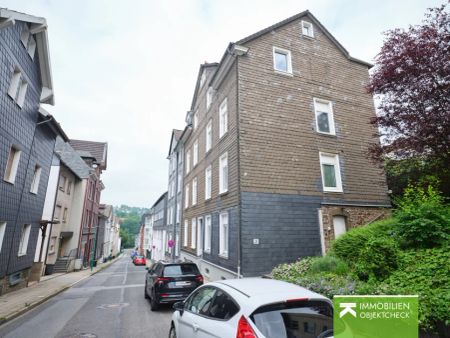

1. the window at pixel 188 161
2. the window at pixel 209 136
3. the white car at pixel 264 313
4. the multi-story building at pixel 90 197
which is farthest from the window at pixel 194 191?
the multi-story building at pixel 90 197

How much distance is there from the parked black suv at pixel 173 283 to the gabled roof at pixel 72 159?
24.3 m

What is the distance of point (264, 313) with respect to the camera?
3273mm

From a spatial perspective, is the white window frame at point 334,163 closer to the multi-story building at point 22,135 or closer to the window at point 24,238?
the multi-story building at point 22,135

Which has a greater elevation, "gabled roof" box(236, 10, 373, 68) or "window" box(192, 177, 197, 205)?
"gabled roof" box(236, 10, 373, 68)

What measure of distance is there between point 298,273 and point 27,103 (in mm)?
14451

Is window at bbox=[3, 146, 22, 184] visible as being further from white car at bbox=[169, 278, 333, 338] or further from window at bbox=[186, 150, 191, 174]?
window at bbox=[186, 150, 191, 174]

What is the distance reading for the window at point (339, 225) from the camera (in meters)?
12.8

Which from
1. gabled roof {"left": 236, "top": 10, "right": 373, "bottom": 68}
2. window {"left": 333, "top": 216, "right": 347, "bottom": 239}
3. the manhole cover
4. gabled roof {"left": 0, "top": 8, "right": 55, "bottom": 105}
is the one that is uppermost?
gabled roof {"left": 236, "top": 10, "right": 373, "bottom": 68}

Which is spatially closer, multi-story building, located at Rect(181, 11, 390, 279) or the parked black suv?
the parked black suv

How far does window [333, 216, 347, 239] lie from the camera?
1284 cm

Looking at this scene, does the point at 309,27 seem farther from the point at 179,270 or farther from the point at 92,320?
the point at 92,320

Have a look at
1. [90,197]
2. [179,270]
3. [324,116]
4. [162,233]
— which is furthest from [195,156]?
[162,233]

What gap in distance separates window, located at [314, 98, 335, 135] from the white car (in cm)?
1177

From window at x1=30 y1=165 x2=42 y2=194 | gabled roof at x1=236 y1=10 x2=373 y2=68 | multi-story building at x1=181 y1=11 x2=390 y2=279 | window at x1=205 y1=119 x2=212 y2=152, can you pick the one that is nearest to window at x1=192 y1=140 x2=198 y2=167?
window at x1=205 y1=119 x2=212 y2=152
